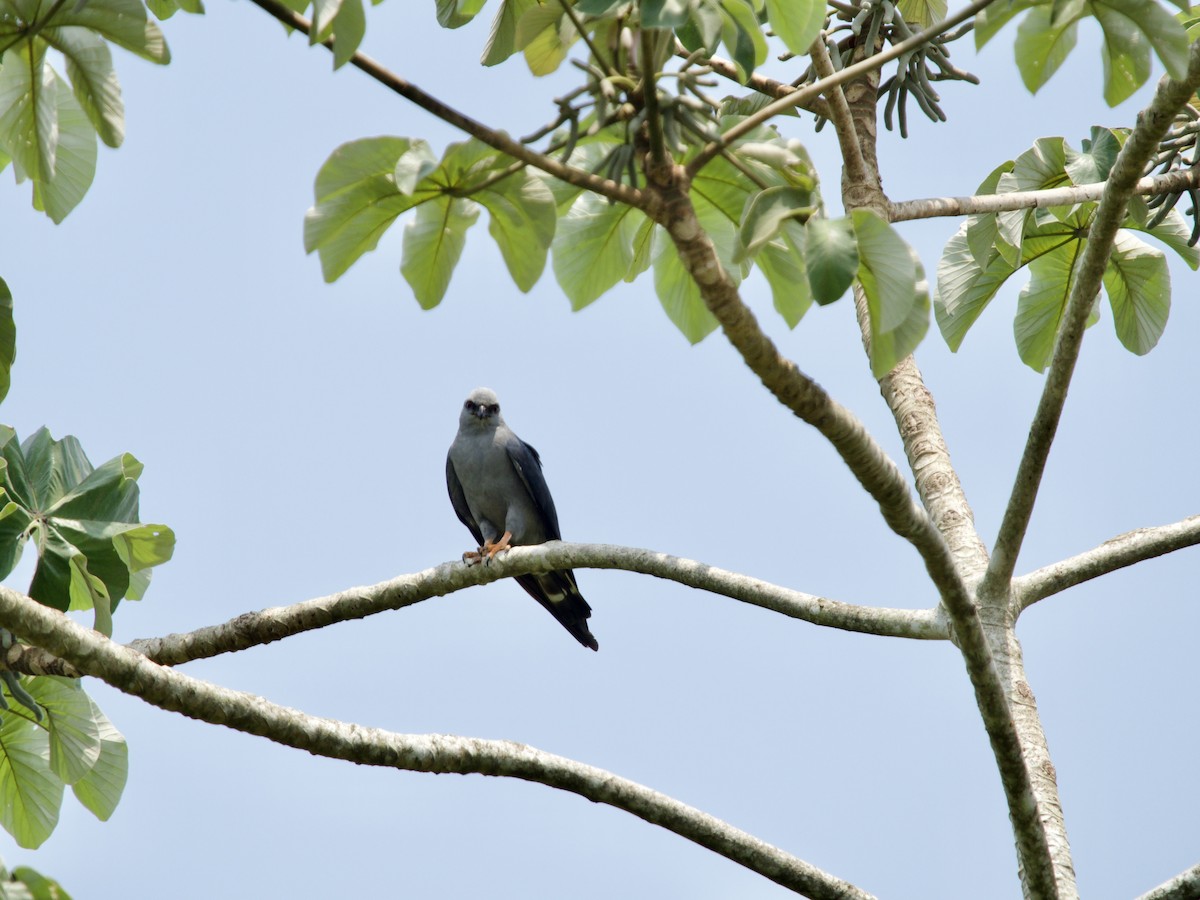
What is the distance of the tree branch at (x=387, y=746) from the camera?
339 centimetres

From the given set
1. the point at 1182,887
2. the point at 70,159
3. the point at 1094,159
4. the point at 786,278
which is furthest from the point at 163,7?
the point at 1182,887

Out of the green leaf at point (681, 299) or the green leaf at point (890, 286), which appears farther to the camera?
the green leaf at point (681, 299)

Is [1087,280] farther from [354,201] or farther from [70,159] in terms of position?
[70,159]

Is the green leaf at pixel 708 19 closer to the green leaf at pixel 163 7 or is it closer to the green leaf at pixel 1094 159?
the green leaf at pixel 163 7

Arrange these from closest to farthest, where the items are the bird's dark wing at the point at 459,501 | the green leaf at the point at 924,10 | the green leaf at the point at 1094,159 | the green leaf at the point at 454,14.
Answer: the green leaf at the point at 454,14 → the green leaf at the point at 1094,159 → the green leaf at the point at 924,10 → the bird's dark wing at the point at 459,501

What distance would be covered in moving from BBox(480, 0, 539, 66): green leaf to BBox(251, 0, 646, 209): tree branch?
49.8 inches

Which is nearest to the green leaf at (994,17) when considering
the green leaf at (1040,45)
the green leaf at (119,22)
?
the green leaf at (1040,45)

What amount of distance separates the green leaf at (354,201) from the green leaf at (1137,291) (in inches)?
145

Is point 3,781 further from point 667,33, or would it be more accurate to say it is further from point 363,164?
point 667,33

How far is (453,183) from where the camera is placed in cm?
290

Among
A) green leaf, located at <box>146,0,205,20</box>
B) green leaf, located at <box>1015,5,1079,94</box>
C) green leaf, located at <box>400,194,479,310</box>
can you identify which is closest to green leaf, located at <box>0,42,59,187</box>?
green leaf, located at <box>146,0,205,20</box>

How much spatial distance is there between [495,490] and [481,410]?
0.64m

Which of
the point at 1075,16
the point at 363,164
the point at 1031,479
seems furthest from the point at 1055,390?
the point at 363,164

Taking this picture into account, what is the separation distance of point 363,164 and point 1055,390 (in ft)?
7.42
